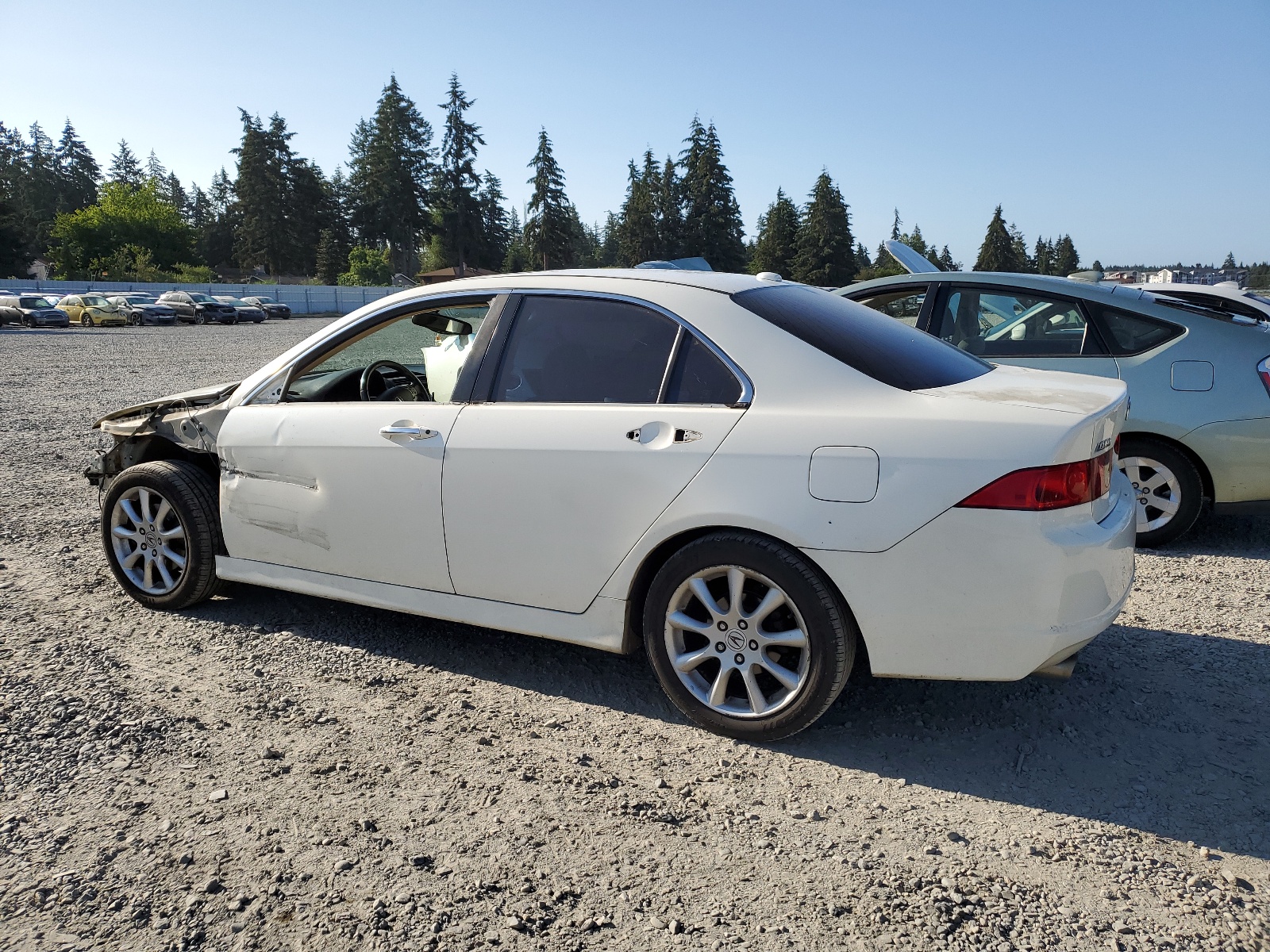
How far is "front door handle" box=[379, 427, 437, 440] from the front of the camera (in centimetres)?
355

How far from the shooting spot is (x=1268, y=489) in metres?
5.15

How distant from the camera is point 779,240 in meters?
82.3

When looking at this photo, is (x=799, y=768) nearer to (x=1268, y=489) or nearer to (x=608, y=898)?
(x=608, y=898)

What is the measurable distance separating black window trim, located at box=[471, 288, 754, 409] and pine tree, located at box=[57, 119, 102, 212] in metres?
129

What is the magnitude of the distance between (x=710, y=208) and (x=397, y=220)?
117 feet

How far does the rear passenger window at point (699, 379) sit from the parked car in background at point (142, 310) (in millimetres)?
48721

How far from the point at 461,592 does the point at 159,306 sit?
49882 millimetres

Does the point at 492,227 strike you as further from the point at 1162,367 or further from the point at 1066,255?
the point at 1162,367

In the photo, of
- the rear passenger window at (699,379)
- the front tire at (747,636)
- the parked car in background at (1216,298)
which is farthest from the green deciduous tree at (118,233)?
the front tire at (747,636)

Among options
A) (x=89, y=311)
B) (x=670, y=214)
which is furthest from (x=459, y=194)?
(x=89, y=311)

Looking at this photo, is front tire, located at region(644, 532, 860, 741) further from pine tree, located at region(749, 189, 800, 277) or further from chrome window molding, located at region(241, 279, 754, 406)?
pine tree, located at region(749, 189, 800, 277)

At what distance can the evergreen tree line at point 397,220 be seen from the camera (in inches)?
3228

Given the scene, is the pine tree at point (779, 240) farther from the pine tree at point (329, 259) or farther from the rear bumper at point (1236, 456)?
the rear bumper at point (1236, 456)

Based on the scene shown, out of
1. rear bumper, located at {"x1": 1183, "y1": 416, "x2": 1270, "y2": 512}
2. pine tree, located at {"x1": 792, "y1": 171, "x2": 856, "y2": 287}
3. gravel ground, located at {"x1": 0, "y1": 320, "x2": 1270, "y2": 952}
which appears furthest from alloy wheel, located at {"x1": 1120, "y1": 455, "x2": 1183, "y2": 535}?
pine tree, located at {"x1": 792, "y1": 171, "x2": 856, "y2": 287}
